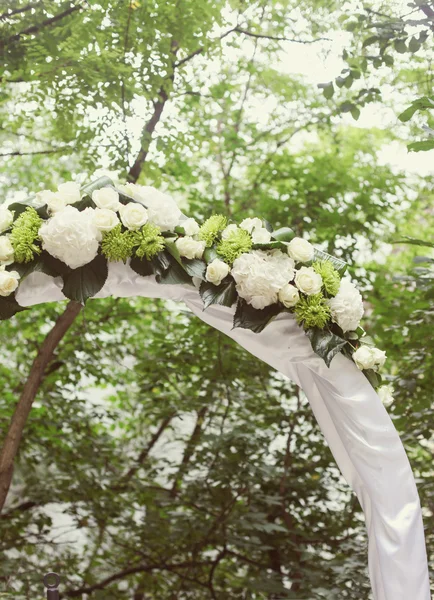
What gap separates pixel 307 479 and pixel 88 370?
4.08ft

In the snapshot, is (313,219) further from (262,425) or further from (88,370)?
(88,370)

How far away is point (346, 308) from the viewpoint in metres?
1.75

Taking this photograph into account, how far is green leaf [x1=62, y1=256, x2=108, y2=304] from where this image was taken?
5.71 ft

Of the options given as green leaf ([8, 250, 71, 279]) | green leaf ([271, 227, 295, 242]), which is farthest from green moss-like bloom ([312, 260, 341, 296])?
green leaf ([8, 250, 71, 279])

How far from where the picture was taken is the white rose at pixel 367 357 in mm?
1738

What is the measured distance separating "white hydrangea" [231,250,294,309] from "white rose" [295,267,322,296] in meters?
0.02

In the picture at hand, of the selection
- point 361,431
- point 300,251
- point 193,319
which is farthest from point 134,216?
point 193,319

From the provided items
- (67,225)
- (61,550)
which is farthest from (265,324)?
(61,550)

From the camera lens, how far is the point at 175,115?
3.58 metres

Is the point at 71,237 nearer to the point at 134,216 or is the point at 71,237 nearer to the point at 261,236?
the point at 134,216

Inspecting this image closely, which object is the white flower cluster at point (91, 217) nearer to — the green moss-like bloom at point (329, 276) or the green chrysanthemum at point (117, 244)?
the green chrysanthemum at point (117, 244)

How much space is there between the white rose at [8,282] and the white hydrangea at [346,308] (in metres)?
0.74

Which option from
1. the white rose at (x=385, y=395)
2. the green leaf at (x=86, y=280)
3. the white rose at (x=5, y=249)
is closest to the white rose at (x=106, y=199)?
the green leaf at (x=86, y=280)

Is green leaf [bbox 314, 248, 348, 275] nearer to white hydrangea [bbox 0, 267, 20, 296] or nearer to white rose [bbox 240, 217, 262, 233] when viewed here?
A: white rose [bbox 240, 217, 262, 233]
